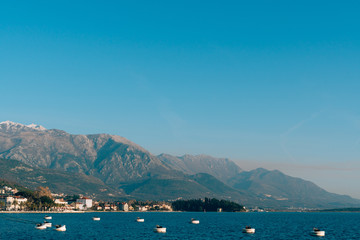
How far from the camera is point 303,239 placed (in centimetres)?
16762

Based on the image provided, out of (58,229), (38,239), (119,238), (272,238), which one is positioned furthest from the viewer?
(58,229)

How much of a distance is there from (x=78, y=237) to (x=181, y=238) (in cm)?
3790

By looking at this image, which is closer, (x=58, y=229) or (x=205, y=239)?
(x=205, y=239)

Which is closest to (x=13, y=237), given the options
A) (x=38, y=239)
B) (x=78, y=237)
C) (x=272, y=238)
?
(x=38, y=239)

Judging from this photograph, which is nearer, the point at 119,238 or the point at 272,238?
the point at 119,238

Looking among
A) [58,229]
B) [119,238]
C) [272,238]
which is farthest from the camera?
[58,229]

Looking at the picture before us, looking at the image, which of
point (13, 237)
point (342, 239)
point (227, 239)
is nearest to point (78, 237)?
point (13, 237)

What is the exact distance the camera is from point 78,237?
15925cm

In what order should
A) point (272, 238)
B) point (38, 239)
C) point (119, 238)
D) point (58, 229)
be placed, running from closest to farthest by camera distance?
point (38, 239), point (119, 238), point (272, 238), point (58, 229)

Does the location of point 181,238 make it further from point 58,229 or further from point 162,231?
point 58,229

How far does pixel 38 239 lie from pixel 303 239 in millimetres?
97921

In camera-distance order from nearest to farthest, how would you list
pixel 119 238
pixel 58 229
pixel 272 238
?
pixel 119 238, pixel 272 238, pixel 58 229

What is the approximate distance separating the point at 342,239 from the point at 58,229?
11677cm

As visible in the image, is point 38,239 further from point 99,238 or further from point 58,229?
point 58,229
